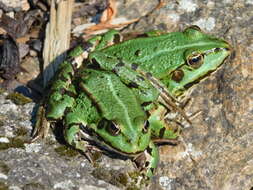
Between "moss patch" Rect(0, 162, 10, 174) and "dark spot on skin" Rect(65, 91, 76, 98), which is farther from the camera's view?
"dark spot on skin" Rect(65, 91, 76, 98)

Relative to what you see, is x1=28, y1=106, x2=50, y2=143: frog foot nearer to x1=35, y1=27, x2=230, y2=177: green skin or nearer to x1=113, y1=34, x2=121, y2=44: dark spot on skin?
x1=35, y1=27, x2=230, y2=177: green skin

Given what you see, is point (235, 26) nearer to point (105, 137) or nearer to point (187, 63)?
point (187, 63)

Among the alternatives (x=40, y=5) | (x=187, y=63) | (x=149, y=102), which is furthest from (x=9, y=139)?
(x=40, y=5)

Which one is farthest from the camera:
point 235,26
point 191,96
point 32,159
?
point 235,26

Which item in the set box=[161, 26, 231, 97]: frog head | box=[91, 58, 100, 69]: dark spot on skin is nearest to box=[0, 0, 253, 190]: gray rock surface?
box=[161, 26, 231, 97]: frog head

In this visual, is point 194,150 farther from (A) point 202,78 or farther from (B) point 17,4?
(B) point 17,4

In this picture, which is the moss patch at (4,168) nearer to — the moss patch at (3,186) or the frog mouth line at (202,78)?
the moss patch at (3,186)

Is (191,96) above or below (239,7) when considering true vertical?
below
